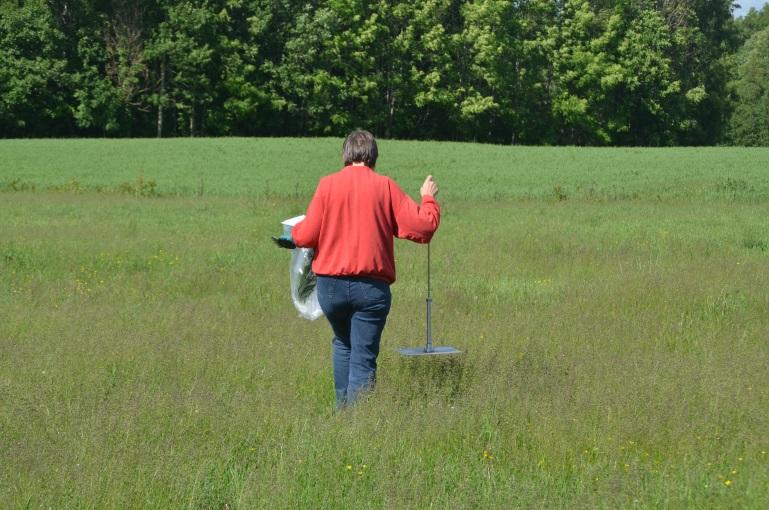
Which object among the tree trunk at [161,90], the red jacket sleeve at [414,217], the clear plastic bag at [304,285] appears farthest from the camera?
the tree trunk at [161,90]

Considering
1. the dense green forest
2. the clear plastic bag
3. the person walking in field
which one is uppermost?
the dense green forest

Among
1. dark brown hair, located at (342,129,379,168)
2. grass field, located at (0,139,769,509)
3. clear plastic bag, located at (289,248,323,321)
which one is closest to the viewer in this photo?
grass field, located at (0,139,769,509)

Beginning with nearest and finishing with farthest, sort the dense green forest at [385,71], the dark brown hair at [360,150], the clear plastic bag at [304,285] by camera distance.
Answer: the dark brown hair at [360,150] → the clear plastic bag at [304,285] → the dense green forest at [385,71]

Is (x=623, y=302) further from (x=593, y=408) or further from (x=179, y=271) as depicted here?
(x=179, y=271)

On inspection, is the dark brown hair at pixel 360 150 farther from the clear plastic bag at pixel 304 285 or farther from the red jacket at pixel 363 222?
the clear plastic bag at pixel 304 285

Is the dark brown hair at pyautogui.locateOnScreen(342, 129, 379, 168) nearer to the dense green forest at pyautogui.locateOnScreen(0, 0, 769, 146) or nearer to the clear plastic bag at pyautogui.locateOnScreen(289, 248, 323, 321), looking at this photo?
the clear plastic bag at pyautogui.locateOnScreen(289, 248, 323, 321)

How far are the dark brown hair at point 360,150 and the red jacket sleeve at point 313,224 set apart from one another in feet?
0.70

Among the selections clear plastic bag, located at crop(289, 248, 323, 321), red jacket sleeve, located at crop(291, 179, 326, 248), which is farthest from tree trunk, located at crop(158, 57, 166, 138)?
red jacket sleeve, located at crop(291, 179, 326, 248)

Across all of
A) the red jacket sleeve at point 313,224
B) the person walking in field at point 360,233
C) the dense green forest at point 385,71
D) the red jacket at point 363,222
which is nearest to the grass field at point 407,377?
the person walking in field at point 360,233

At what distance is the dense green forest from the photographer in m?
65.4

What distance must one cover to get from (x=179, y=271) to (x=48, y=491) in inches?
339

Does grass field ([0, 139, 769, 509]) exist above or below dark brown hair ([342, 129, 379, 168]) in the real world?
below

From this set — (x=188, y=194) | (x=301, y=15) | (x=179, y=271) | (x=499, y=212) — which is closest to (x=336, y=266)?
(x=179, y=271)

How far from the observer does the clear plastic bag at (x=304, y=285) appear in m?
7.61
